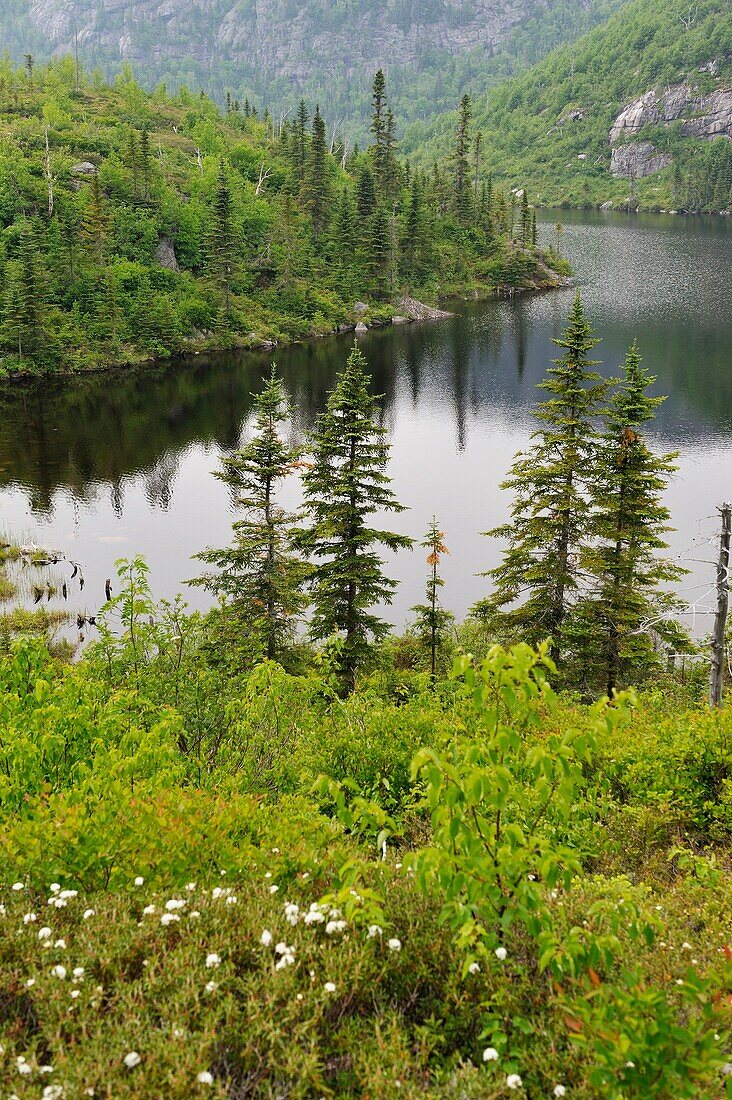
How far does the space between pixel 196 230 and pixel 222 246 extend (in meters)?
5.44

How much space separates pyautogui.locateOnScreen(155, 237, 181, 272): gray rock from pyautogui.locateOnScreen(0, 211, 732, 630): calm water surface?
14.9 meters

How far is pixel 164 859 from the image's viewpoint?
23.1ft

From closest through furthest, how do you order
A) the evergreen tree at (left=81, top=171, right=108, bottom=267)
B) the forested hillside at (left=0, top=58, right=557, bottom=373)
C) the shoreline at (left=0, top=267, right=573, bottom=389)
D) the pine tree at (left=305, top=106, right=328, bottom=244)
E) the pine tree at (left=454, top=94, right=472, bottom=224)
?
1. the shoreline at (left=0, top=267, right=573, bottom=389)
2. the forested hillside at (left=0, top=58, right=557, bottom=373)
3. the evergreen tree at (left=81, top=171, right=108, bottom=267)
4. the pine tree at (left=305, top=106, right=328, bottom=244)
5. the pine tree at (left=454, top=94, right=472, bottom=224)

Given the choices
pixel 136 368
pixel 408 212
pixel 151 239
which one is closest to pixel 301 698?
pixel 136 368

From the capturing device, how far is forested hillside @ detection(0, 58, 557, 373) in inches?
2741

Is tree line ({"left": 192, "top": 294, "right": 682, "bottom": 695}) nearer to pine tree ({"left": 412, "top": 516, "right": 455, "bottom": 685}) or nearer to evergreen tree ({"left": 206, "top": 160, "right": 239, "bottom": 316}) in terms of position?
pine tree ({"left": 412, "top": 516, "right": 455, "bottom": 685})

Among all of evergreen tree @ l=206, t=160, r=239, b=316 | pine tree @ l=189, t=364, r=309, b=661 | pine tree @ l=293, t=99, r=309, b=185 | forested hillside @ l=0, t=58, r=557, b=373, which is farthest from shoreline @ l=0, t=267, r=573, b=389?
pine tree @ l=189, t=364, r=309, b=661

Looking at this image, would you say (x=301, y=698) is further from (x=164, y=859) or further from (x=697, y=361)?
(x=697, y=361)

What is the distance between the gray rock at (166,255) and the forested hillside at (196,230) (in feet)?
0.65

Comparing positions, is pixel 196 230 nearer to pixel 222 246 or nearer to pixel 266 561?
pixel 222 246

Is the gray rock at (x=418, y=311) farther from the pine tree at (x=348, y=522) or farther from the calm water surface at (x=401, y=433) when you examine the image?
the pine tree at (x=348, y=522)

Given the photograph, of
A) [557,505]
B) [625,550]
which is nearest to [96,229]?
[557,505]

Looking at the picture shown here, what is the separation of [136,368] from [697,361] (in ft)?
156

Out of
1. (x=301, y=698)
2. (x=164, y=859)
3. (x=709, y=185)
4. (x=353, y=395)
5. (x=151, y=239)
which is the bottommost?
(x=301, y=698)
